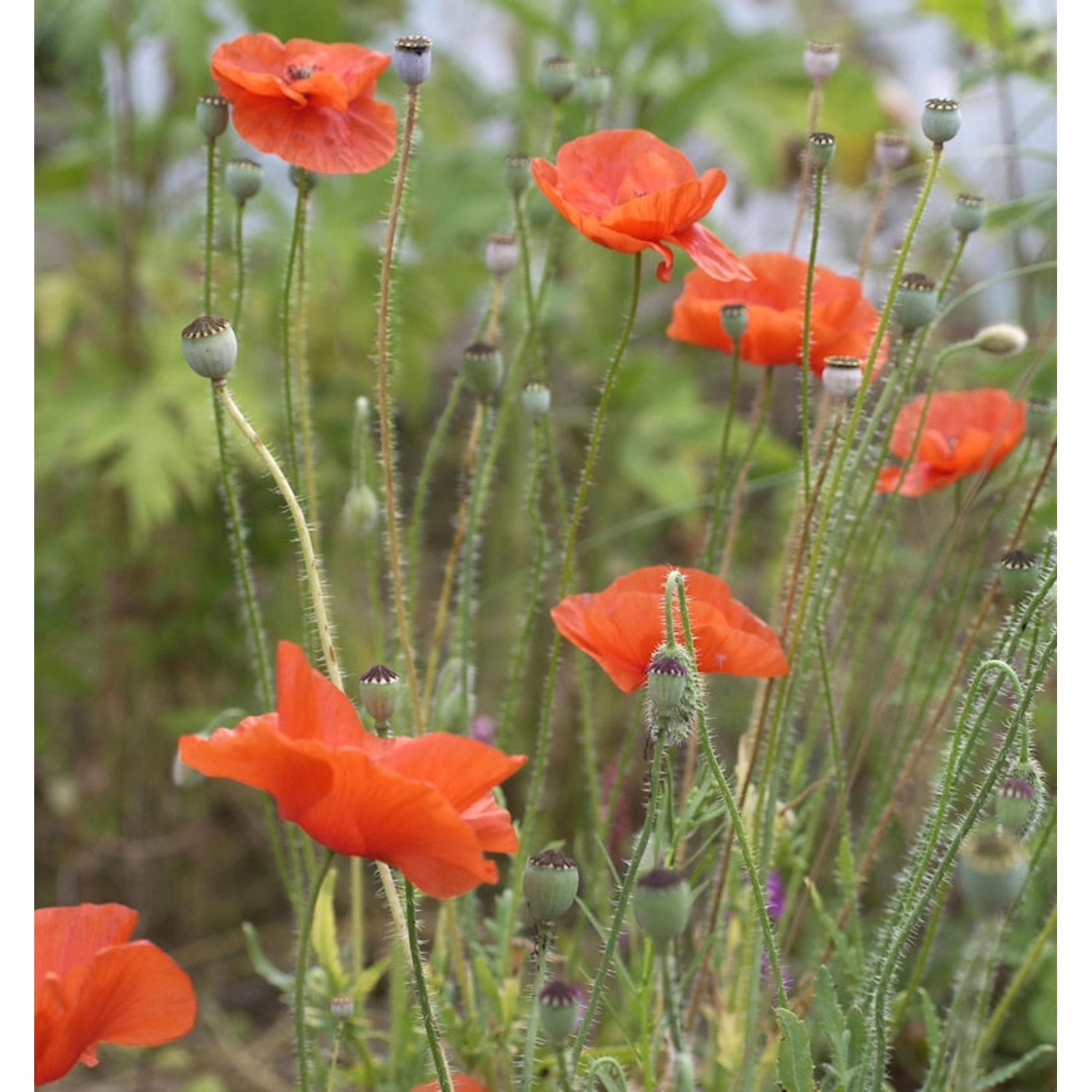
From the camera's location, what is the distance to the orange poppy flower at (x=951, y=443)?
0.75 metres

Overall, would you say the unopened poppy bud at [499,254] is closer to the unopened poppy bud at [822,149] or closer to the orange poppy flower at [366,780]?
the unopened poppy bud at [822,149]

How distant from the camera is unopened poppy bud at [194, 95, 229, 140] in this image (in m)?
0.64

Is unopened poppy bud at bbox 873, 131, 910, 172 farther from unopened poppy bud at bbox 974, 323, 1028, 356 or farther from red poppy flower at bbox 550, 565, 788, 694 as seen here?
red poppy flower at bbox 550, 565, 788, 694

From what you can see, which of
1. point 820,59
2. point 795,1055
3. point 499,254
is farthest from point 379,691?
point 820,59

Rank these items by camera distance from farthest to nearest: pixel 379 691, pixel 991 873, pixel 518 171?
pixel 518 171 < pixel 379 691 < pixel 991 873

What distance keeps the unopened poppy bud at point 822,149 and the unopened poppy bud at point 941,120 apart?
0.04 metres

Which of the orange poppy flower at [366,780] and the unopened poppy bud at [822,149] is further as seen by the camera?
the unopened poppy bud at [822,149]

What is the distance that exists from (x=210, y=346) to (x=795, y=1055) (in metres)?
0.34

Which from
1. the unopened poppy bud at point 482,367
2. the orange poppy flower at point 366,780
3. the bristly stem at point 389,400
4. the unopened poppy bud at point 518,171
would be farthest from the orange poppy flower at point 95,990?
the unopened poppy bud at point 518,171

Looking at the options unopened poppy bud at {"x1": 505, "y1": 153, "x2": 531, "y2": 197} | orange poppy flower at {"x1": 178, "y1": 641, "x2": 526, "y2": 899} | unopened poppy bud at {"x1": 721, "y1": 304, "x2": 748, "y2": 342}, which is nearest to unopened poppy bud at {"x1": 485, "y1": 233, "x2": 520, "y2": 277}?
unopened poppy bud at {"x1": 505, "y1": 153, "x2": 531, "y2": 197}

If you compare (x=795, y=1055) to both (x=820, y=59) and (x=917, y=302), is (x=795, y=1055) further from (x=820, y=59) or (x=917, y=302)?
(x=820, y=59)

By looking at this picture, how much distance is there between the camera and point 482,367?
0.69 m

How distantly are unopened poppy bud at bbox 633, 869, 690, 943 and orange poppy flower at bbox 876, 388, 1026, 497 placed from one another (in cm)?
34

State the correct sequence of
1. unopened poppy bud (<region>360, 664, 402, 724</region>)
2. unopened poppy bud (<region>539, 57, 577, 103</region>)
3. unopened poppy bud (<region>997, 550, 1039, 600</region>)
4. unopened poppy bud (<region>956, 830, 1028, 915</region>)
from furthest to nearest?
unopened poppy bud (<region>539, 57, 577, 103</region>) → unopened poppy bud (<region>997, 550, 1039, 600</region>) → unopened poppy bud (<region>360, 664, 402, 724</region>) → unopened poppy bud (<region>956, 830, 1028, 915</region>)
